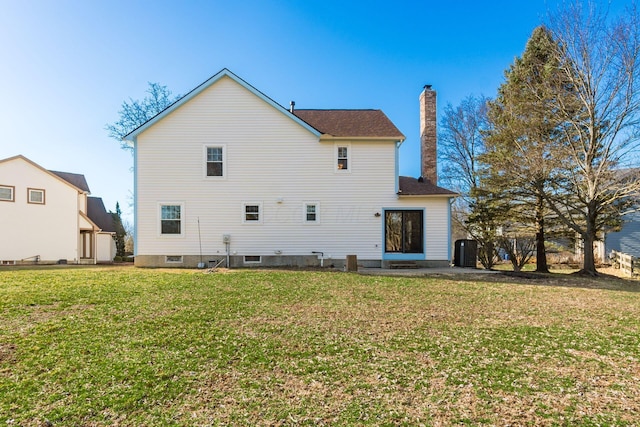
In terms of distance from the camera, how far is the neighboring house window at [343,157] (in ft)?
46.7

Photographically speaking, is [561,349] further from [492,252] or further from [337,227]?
[492,252]

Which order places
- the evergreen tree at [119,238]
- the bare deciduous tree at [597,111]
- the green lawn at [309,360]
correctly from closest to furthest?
the green lawn at [309,360]
the bare deciduous tree at [597,111]
the evergreen tree at [119,238]

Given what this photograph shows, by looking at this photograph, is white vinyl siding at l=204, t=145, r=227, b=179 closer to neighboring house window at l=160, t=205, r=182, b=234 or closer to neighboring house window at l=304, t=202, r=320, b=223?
neighboring house window at l=160, t=205, r=182, b=234

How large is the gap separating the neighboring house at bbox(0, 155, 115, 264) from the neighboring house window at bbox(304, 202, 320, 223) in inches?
713

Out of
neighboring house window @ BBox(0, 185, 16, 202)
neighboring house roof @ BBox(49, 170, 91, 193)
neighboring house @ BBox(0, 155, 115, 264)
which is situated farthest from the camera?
neighboring house roof @ BBox(49, 170, 91, 193)

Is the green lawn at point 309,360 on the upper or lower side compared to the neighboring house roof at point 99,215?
lower

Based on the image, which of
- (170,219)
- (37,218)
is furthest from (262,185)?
(37,218)

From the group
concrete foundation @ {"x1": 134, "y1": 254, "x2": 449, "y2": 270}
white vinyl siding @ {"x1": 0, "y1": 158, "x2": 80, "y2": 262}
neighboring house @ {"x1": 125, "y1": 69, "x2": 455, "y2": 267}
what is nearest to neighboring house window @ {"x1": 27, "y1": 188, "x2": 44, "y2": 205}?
white vinyl siding @ {"x1": 0, "y1": 158, "x2": 80, "y2": 262}

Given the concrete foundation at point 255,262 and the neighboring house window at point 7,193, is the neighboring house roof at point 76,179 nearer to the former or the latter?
the neighboring house window at point 7,193

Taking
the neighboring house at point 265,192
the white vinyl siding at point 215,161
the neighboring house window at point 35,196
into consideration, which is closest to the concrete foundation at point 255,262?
the neighboring house at point 265,192

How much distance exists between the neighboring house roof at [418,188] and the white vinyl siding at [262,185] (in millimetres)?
308

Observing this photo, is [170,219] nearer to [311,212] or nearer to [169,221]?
[169,221]

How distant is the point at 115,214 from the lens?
27641mm

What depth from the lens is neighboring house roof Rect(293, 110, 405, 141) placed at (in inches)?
561
